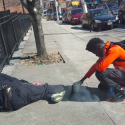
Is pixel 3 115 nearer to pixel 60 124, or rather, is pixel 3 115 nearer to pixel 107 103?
pixel 60 124

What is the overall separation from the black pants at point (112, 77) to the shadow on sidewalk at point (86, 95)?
1.34ft

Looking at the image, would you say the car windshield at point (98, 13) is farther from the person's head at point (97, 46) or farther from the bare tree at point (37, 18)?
the person's head at point (97, 46)

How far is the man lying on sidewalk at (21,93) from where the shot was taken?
3.28m

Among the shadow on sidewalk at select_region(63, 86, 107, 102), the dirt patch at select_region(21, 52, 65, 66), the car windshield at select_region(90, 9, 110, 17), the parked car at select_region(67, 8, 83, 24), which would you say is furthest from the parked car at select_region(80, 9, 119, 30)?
the shadow on sidewalk at select_region(63, 86, 107, 102)

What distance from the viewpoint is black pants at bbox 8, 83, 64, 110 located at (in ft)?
10.8

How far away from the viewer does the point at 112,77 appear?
3.42 metres

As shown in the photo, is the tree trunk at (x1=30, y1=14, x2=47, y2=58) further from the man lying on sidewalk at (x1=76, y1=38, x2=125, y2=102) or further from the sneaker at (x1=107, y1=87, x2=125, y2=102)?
the sneaker at (x1=107, y1=87, x2=125, y2=102)

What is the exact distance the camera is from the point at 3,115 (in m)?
3.32

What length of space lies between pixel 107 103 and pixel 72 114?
696mm

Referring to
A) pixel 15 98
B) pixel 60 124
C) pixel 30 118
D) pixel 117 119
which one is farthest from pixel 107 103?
pixel 15 98

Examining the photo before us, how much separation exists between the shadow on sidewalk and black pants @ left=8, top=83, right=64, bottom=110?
0.21 meters

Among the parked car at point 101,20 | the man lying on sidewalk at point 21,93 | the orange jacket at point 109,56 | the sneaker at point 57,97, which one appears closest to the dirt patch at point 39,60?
the man lying on sidewalk at point 21,93

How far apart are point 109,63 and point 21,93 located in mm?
1469

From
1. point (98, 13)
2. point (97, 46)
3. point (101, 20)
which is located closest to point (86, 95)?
point (97, 46)
